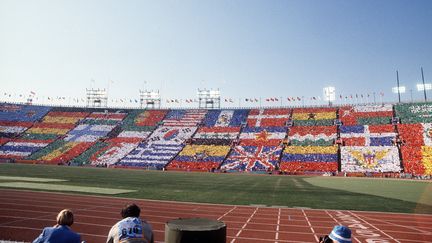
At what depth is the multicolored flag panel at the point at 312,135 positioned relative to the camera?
215 feet

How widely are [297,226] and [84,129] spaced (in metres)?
78.2

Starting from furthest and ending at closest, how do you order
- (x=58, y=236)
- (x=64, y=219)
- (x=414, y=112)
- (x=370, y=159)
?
(x=414, y=112), (x=370, y=159), (x=64, y=219), (x=58, y=236)

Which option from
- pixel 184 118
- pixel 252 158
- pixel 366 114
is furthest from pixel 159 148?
pixel 366 114

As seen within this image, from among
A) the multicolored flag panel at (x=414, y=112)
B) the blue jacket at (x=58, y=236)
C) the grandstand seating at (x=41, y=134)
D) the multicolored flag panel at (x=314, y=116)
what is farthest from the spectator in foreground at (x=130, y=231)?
the grandstand seating at (x=41, y=134)

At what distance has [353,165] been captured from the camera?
182ft

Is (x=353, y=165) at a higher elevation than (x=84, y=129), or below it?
below

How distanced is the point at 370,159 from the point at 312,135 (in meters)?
14.2

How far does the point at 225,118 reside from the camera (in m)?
82.8

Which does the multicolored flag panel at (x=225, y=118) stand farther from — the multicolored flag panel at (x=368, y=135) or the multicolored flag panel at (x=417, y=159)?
the multicolored flag panel at (x=417, y=159)

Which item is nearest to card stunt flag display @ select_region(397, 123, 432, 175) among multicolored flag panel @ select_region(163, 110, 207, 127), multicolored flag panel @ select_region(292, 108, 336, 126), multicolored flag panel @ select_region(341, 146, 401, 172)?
multicolored flag panel @ select_region(341, 146, 401, 172)

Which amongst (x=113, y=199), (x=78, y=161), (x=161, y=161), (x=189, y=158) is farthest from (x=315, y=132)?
(x=113, y=199)

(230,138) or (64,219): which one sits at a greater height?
(230,138)

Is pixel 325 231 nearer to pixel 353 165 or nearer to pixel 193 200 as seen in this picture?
pixel 193 200

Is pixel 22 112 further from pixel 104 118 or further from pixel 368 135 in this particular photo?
pixel 368 135
